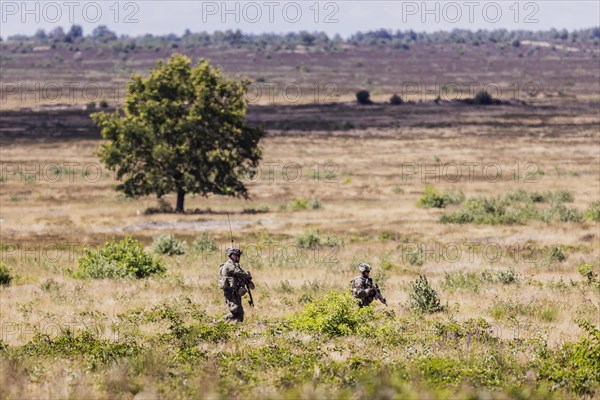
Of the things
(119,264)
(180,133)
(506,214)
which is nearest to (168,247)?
(119,264)

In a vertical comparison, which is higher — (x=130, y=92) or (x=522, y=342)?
(x=130, y=92)

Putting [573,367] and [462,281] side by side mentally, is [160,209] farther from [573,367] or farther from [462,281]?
[573,367]

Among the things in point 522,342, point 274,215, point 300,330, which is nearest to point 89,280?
point 300,330

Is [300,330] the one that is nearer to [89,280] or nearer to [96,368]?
[96,368]

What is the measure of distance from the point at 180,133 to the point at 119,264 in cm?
2044

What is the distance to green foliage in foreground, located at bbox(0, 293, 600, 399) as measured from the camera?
9742mm

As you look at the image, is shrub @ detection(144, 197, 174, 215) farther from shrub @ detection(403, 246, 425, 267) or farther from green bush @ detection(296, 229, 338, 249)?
shrub @ detection(403, 246, 425, 267)

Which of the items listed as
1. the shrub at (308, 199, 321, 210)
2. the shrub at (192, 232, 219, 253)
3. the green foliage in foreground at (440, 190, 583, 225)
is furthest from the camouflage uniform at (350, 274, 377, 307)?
the shrub at (308, 199, 321, 210)

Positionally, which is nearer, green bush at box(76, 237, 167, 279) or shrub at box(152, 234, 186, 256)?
green bush at box(76, 237, 167, 279)

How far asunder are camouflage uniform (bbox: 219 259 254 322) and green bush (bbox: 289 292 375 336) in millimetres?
1075

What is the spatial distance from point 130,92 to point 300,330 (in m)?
33.0

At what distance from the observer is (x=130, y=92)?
4378 cm

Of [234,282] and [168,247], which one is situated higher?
[234,282]

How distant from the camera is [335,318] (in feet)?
44.8
